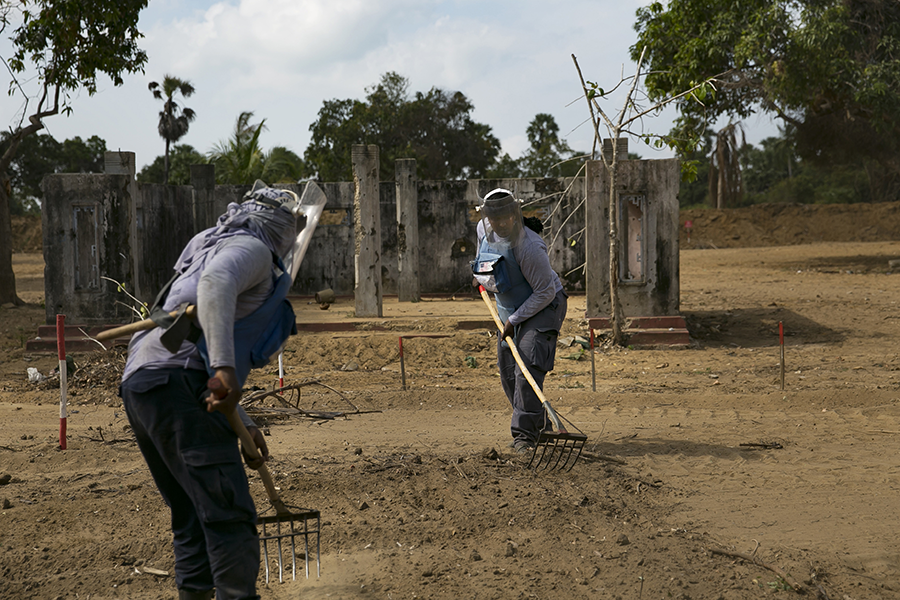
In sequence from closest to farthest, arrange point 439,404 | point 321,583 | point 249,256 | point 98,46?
point 249,256, point 321,583, point 439,404, point 98,46

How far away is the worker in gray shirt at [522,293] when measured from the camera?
5.10 metres

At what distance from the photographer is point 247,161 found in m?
27.5

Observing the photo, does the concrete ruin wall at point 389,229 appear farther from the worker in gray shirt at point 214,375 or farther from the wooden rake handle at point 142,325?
the worker in gray shirt at point 214,375

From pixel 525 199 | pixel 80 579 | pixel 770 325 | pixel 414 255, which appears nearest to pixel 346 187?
pixel 414 255

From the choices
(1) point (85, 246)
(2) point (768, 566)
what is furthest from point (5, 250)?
(2) point (768, 566)

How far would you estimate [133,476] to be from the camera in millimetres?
5066

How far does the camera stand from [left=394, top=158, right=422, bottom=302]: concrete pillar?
49.8 ft

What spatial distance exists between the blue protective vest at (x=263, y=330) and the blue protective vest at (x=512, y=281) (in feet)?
8.41

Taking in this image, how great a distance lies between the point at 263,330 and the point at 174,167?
42.1m

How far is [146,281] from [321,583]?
1166 centimetres

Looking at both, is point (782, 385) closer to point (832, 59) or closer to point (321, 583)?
point (321, 583)

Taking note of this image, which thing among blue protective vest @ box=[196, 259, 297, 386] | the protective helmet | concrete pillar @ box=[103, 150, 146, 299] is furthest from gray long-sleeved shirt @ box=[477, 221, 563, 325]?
concrete pillar @ box=[103, 150, 146, 299]

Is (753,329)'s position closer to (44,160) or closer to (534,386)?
(534,386)

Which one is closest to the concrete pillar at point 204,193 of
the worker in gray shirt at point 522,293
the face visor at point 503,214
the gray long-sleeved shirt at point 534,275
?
the worker in gray shirt at point 522,293
